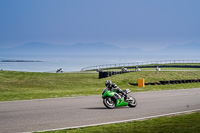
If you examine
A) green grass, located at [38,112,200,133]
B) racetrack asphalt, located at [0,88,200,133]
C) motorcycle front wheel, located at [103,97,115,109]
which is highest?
motorcycle front wheel, located at [103,97,115,109]

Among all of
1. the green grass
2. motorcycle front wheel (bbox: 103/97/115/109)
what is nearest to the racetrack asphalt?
motorcycle front wheel (bbox: 103/97/115/109)

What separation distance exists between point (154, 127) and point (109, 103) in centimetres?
489

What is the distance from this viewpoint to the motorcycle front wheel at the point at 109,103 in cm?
1503

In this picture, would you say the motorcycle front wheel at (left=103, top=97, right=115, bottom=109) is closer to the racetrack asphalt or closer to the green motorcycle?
the green motorcycle

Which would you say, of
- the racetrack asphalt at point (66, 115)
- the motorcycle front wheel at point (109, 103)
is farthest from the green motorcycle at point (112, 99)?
the racetrack asphalt at point (66, 115)

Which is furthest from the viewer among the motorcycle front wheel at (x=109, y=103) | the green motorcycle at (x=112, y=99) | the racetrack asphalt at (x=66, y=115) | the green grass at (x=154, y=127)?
the motorcycle front wheel at (x=109, y=103)

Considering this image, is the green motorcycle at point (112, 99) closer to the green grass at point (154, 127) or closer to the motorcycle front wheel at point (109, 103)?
the motorcycle front wheel at point (109, 103)

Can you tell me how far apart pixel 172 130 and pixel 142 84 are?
70.7 feet

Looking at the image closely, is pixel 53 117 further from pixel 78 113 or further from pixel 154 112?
pixel 154 112

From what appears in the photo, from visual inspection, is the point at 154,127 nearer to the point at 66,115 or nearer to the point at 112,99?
the point at 66,115

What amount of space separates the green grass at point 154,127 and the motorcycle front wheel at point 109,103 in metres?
3.26

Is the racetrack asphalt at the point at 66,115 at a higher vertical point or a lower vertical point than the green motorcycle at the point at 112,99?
lower

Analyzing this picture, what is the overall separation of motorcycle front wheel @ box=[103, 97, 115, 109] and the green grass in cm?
326

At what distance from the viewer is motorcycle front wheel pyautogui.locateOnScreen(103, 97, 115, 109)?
15027 mm
